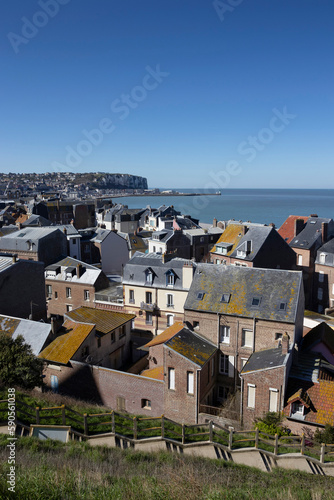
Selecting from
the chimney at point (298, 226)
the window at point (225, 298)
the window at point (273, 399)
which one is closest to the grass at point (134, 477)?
the window at point (273, 399)

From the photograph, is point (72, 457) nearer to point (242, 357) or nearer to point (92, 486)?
point (92, 486)

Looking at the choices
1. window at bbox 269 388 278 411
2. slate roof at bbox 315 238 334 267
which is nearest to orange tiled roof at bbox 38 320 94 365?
window at bbox 269 388 278 411

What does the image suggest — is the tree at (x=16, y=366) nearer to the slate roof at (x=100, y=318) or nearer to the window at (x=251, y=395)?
the slate roof at (x=100, y=318)

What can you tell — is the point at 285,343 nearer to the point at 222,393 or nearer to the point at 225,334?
the point at 225,334

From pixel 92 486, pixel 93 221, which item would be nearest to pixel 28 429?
pixel 92 486

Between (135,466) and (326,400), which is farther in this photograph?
(326,400)

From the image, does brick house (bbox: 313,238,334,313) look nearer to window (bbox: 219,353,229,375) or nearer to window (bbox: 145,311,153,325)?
window (bbox: 145,311,153,325)

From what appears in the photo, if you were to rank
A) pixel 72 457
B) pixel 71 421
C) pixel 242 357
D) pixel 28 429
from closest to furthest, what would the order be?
pixel 72 457
pixel 28 429
pixel 71 421
pixel 242 357

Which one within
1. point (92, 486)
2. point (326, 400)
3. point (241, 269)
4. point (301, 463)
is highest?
point (241, 269)
